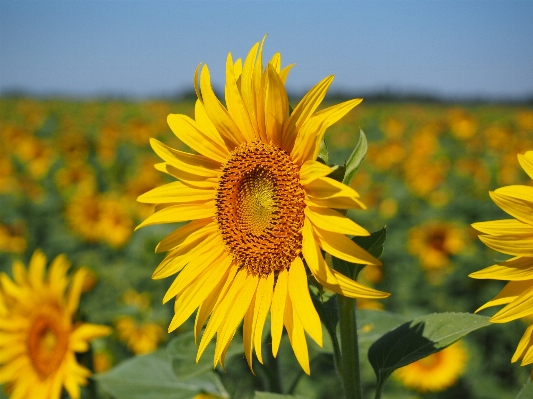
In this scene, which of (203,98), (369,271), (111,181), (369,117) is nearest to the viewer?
(203,98)

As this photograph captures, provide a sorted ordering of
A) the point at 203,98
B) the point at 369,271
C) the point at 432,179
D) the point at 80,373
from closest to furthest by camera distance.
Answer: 1. the point at 203,98
2. the point at 80,373
3. the point at 369,271
4. the point at 432,179

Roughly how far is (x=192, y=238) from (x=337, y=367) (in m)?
0.56

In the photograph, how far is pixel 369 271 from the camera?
5.79 metres

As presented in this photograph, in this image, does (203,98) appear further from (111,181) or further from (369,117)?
(369,117)

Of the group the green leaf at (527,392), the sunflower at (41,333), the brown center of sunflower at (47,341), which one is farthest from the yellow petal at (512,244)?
the brown center of sunflower at (47,341)

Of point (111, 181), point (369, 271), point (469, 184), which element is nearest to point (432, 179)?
point (469, 184)

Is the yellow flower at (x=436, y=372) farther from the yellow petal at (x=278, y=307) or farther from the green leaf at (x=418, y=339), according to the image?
the yellow petal at (x=278, y=307)

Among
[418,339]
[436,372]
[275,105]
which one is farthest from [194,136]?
[436,372]

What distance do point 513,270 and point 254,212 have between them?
75 cm

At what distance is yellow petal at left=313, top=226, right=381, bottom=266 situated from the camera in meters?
1.27

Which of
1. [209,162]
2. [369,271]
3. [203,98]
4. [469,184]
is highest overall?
[203,98]

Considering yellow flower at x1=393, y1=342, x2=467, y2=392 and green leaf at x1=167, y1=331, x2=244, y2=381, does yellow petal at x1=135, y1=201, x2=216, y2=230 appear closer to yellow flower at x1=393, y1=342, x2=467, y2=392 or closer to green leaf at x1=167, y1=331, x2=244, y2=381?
green leaf at x1=167, y1=331, x2=244, y2=381

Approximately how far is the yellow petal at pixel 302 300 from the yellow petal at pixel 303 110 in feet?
1.02

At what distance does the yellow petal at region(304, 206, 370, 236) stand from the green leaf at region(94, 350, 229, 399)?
3.67 ft
